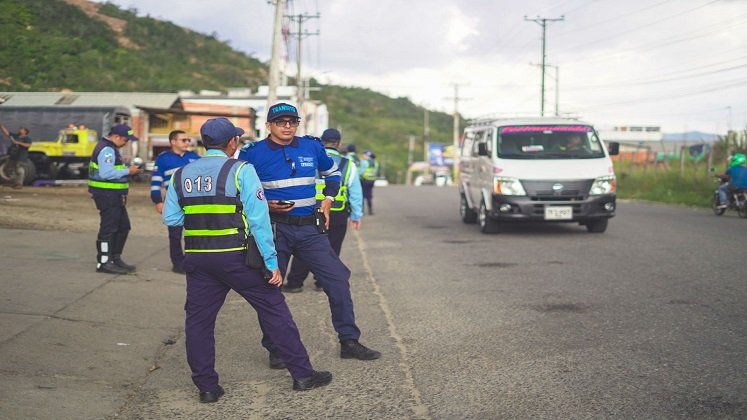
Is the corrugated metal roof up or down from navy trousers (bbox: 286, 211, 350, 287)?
up

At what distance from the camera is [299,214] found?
19.8 feet

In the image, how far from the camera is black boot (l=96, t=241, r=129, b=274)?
32.2ft

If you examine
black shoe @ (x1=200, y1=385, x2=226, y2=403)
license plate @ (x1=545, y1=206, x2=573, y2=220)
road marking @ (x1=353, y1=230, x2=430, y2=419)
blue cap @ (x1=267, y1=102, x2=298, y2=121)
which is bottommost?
black shoe @ (x1=200, y1=385, x2=226, y2=403)

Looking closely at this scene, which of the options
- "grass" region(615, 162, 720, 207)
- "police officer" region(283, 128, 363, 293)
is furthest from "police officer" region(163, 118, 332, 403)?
"grass" region(615, 162, 720, 207)

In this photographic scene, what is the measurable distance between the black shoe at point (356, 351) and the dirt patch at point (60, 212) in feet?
30.7

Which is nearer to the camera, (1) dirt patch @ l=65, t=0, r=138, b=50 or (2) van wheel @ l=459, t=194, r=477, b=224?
(1) dirt patch @ l=65, t=0, r=138, b=50

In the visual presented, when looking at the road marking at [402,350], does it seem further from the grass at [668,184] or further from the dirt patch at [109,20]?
the grass at [668,184]

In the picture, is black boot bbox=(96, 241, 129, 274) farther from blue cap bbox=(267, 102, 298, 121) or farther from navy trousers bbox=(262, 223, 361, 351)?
blue cap bbox=(267, 102, 298, 121)

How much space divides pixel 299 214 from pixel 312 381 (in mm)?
1320

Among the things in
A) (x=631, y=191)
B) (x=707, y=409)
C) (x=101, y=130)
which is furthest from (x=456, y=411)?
(x=631, y=191)

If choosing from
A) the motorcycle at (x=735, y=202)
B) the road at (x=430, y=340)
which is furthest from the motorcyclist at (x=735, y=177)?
the road at (x=430, y=340)

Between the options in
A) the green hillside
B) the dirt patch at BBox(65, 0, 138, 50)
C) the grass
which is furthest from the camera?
the grass

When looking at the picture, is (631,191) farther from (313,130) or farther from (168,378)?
(313,130)

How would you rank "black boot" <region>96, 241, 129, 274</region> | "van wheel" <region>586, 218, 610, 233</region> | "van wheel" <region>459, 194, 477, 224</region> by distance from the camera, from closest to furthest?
1. "black boot" <region>96, 241, 129, 274</region>
2. "van wheel" <region>586, 218, 610, 233</region>
3. "van wheel" <region>459, 194, 477, 224</region>
